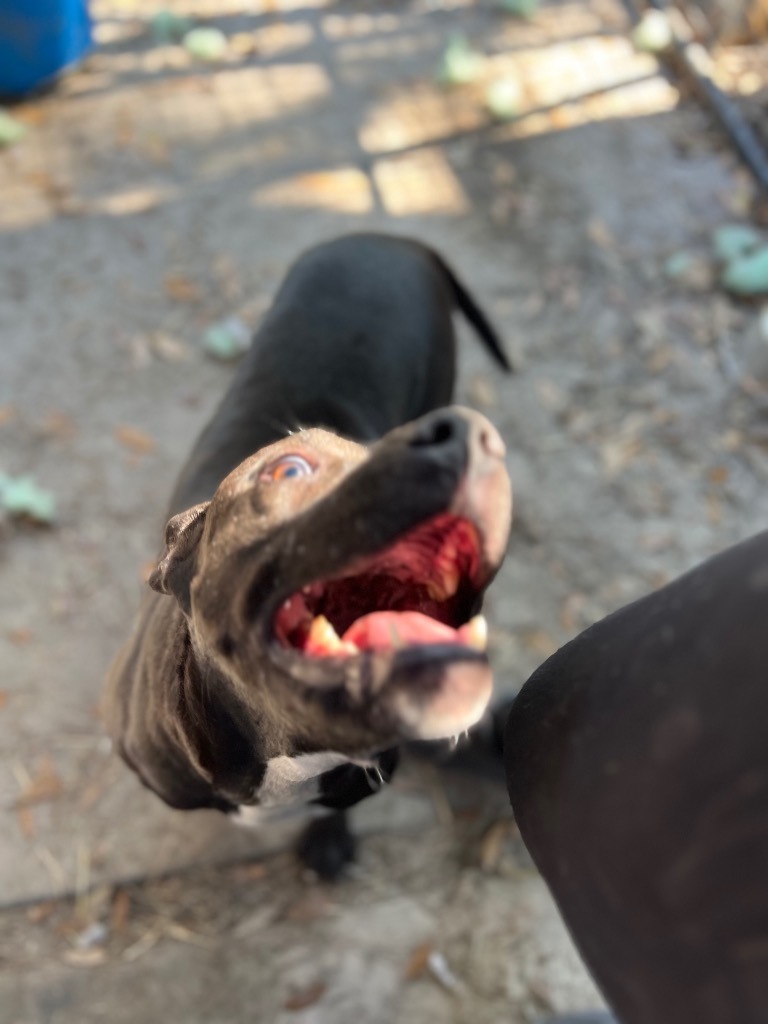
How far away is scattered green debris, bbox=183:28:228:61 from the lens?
5.45 meters

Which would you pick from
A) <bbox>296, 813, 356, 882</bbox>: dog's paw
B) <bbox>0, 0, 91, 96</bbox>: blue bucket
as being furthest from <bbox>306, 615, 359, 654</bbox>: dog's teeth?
<bbox>0, 0, 91, 96</bbox>: blue bucket

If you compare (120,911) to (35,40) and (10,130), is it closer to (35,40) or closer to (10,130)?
(10,130)

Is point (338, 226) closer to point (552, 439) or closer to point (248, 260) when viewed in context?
point (248, 260)

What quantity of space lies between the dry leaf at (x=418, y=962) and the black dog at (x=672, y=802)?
6.72 feet

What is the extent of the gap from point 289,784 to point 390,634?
799 mm

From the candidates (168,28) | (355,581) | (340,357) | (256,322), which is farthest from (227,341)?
(355,581)

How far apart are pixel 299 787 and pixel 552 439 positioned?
8.53ft

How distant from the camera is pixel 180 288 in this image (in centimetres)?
453

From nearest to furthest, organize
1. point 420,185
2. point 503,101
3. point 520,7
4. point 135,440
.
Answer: point 135,440 < point 420,185 < point 503,101 < point 520,7

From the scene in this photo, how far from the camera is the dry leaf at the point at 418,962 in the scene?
288 centimetres

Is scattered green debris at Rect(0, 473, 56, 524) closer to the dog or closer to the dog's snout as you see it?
the dog

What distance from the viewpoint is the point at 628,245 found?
16.6 feet

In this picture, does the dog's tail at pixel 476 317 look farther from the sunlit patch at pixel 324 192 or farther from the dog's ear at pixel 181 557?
the dog's ear at pixel 181 557

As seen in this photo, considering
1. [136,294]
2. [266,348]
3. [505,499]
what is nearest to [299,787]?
[505,499]
